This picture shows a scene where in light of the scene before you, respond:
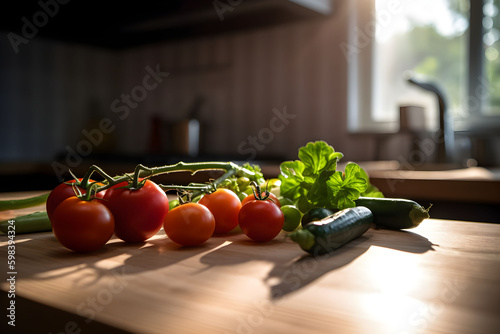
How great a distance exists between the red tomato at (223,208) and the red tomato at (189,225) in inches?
2.9

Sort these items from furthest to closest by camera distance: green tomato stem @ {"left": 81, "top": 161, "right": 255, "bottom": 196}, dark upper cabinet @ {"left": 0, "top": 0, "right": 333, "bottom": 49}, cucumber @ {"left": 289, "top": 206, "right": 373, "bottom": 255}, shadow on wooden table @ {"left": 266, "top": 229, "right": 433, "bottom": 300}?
dark upper cabinet @ {"left": 0, "top": 0, "right": 333, "bottom": 49} < green tomato stem @ {"left": 81, "top": 161, "right": 255, "bottom": 196} < cucumber @ {"left": 289, "top": 206, "right": 373, "bottom": 255} < shadow on wooden table @ {"left": 266, "top": 229, "right": 433, "bottom": 300}

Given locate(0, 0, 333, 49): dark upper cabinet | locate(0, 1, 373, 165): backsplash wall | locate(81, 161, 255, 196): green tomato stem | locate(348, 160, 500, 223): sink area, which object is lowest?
locate(348, 160, 500, 223): sink area

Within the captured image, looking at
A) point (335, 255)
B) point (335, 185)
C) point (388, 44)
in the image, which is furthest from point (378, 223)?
point (388, 44)

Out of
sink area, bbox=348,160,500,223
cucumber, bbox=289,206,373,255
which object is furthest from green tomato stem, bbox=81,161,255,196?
sink area, bbox=348,160,500,223

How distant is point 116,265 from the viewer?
21.8 inches

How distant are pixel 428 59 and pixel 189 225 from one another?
208 cm

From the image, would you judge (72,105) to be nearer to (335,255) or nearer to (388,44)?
(388,44)

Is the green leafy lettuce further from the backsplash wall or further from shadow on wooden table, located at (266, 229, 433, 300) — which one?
the backsplash wall

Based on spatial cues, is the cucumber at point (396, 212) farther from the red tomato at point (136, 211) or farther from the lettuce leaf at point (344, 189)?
the red tomato at point (136, 211)

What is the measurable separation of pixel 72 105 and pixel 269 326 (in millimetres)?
3179

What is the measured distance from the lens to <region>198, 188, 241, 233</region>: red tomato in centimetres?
76

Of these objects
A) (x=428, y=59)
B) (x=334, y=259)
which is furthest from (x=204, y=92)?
(x=334, y=259)

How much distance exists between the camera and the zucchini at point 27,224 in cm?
76

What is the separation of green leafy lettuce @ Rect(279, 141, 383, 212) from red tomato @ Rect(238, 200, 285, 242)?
13 cm
